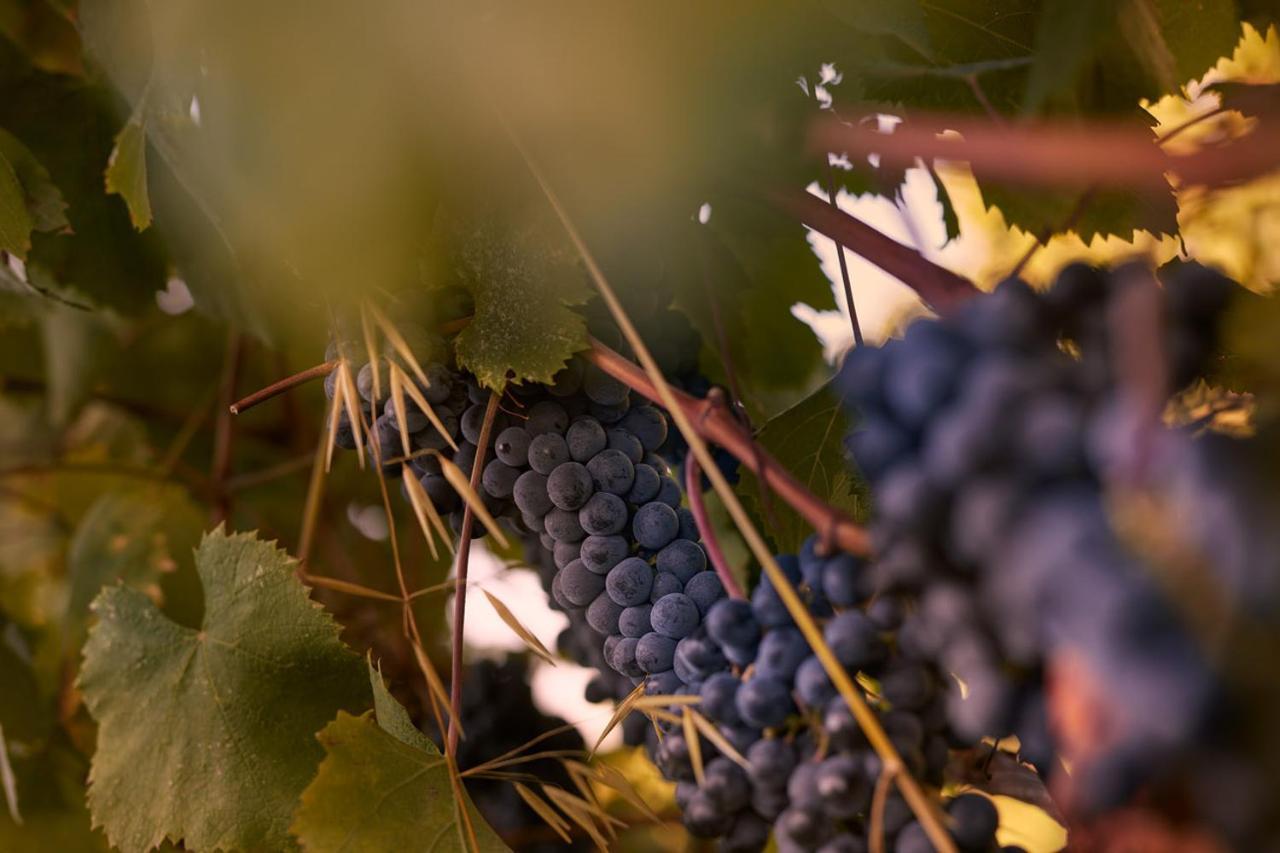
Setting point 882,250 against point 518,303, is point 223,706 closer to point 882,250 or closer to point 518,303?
point 518,303

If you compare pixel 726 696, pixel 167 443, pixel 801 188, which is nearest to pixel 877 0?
pixel 801 188

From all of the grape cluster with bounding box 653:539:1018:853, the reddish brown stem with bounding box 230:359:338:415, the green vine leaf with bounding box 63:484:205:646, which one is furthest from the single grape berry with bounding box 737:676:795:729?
the green vine leaf with bounding box 63:484:205:646

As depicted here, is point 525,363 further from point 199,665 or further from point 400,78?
point 199,665

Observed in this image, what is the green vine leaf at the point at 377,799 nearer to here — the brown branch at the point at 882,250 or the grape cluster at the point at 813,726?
the grape cluster at the point at 813,726

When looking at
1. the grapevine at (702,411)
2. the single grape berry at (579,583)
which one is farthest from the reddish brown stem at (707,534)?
the single grape berry at (579,583)

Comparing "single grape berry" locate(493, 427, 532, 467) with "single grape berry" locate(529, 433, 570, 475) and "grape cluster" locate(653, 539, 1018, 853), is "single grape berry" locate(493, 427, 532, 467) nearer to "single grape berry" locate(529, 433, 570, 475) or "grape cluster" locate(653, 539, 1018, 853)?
"single grape berry" locate(529, 433, 570, 475)

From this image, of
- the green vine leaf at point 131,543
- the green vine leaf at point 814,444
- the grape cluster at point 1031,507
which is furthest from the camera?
the green vine leaf at point 131,543
